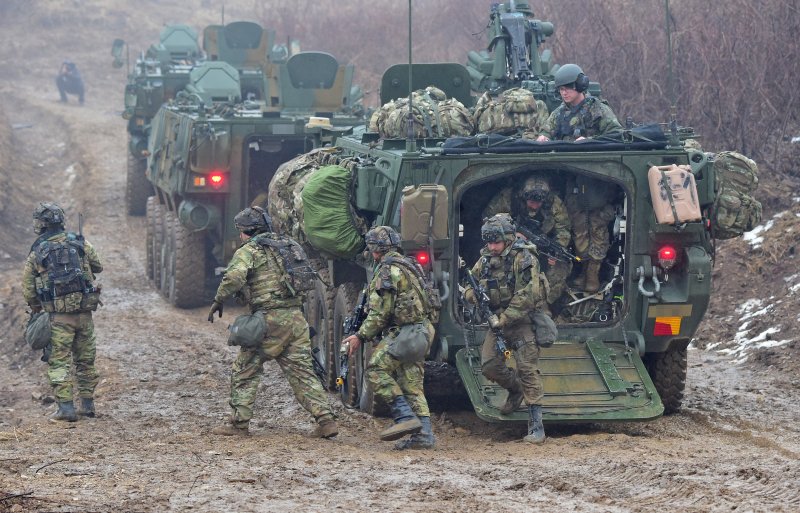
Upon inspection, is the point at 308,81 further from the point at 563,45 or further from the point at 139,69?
the point at 139,69

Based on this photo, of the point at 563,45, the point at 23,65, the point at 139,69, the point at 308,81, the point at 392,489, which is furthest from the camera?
the point at 23,65

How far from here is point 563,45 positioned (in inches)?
709

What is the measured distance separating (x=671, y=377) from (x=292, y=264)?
8.76 ft

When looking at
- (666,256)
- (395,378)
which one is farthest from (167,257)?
(666,256)

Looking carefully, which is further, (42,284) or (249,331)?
(42,284)

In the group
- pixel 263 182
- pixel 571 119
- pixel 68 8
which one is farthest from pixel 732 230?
pixel 68 8

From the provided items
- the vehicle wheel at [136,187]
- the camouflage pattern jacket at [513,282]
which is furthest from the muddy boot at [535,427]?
the vehicle wheel at [136,187]

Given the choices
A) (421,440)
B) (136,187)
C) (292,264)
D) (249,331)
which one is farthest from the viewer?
(136,187)

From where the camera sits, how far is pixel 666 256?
8.89 m

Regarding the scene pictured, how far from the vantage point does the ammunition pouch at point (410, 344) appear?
8180 mm

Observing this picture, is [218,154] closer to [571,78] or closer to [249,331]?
[571,78]

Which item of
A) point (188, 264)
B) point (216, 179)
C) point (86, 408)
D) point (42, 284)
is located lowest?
point (86, 408)

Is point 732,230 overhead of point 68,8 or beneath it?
beneath

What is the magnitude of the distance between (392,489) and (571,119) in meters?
3.78
